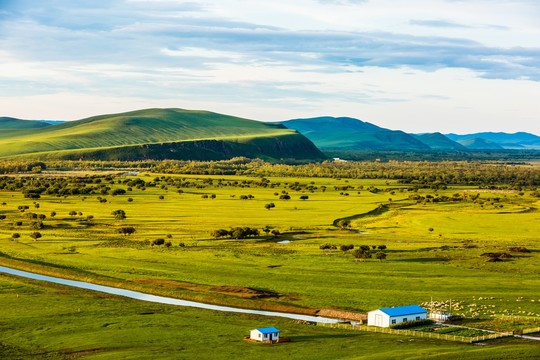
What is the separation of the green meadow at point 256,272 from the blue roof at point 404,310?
13.6ft

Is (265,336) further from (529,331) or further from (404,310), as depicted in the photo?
(529,331)

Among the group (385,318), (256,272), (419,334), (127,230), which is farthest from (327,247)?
(419,334)

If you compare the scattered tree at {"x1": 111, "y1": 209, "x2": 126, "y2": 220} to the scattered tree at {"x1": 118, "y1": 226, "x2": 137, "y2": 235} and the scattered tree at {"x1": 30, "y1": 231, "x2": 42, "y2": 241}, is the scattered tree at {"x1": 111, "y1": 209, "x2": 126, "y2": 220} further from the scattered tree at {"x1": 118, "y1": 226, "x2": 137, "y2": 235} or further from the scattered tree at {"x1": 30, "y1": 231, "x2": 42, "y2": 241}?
the scattered tree at {"x1": 30, "y1": 231, "x2": 42, "y2": 241}

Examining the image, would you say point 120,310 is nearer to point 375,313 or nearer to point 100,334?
point 100,334

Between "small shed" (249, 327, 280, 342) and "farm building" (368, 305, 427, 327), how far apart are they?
913 centimetres

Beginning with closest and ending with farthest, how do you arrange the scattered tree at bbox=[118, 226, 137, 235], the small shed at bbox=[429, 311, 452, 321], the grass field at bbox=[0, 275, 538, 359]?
1. the grass field at bbox=[0, 275, 538, 359]
2. the small shed at bbox=[429, 311, 452, 321]
3. the scattered tree at bbox=[118, 226, 137, 235]

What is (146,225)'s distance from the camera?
120 meters

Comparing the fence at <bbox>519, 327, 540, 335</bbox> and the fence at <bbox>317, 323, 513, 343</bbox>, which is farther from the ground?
the fence at <bbox>519, 327, 540, 335</bbox>

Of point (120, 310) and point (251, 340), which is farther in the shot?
point (120, 310)

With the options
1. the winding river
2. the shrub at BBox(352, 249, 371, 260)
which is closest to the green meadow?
the shrub at BBox(352, 249, 371, 260)

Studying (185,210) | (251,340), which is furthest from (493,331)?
(185,210)

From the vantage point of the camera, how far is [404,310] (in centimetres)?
6150

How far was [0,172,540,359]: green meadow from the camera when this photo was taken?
55969mm

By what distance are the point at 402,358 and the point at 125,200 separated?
115 m
